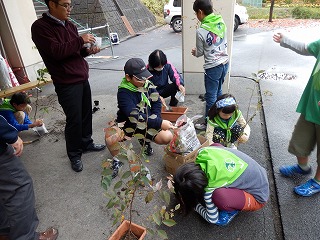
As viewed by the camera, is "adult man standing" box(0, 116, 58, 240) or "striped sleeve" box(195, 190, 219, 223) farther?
"striped sleeve" box(195, 190, 219, 223)

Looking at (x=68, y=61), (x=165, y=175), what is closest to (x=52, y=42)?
(x=68, y=61)

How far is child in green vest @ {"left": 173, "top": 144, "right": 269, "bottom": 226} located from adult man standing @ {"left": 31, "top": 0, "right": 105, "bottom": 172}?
136 cm

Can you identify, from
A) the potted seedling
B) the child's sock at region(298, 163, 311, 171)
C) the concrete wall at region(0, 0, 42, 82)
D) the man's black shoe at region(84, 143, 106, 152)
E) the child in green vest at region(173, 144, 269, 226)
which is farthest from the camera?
the concrete wall at region(0, 0, 42, 82)

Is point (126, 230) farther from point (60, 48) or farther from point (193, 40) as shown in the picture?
point (193, 40)

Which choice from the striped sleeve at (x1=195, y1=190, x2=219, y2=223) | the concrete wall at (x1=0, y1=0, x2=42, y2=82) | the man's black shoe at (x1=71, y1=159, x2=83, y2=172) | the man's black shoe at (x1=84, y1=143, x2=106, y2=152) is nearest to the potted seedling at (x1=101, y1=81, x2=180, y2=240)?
the striped sleeve at (x1=195, y1=190, x2=219, y2=223)

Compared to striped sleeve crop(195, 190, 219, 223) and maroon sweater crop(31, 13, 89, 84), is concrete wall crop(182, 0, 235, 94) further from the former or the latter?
striped sleeve crop(195, 190, 219, 223)

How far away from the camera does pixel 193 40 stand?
4.32 meters

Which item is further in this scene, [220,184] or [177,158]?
[177,158]

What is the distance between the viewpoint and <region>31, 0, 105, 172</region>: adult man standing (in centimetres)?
237

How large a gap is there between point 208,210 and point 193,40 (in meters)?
3.07

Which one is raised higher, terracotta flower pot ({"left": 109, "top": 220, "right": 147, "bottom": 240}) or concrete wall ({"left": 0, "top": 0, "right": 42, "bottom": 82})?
concrete wall ({"left": 0, "top": 0, "right": 42, "bottom": 82})

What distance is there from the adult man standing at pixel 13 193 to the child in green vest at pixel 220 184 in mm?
1064

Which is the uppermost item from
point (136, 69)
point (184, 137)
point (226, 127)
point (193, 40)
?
point (136, 69)

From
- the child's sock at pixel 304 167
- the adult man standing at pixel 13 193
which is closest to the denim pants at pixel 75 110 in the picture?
the adult man standing at pixel 13 193
